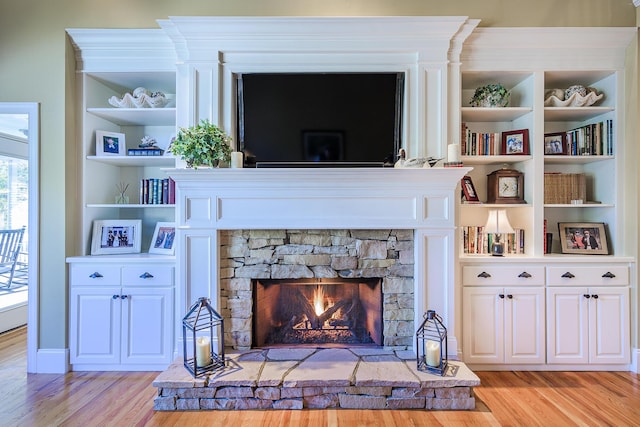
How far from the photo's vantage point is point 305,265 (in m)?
2.48

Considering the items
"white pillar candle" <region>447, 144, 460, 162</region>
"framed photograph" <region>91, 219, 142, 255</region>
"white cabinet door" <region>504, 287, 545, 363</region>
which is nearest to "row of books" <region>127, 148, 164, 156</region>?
"framed photograph" <region>91, 219, 142, 255</region>

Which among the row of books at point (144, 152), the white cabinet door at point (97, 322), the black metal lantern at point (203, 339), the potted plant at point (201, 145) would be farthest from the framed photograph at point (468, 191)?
the white cabinet door at point (97, 322)

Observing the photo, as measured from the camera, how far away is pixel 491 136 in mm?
2781

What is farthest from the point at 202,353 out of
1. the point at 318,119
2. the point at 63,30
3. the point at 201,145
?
the point at 63,30

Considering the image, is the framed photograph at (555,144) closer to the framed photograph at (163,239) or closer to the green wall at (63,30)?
the green wall at (63,30)

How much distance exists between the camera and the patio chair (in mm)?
3594

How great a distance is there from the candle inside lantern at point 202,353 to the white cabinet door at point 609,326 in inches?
113

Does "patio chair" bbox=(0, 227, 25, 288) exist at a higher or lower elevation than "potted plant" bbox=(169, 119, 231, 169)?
lower

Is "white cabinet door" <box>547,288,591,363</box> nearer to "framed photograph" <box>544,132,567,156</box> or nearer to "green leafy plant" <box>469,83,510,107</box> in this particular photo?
"framed photograph" <box>544,132,567,156</box>

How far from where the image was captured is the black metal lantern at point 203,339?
84.8 inches

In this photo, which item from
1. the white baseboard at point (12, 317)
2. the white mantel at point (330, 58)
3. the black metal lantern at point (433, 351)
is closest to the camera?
the black metal lantern at point (433, 351)

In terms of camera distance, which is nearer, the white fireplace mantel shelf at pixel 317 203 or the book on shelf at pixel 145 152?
the white fireplace mantel shelf at pixel 317 203

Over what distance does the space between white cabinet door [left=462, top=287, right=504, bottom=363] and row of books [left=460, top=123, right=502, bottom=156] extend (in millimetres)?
1120

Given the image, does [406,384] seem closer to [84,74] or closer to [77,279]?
[77,279]
